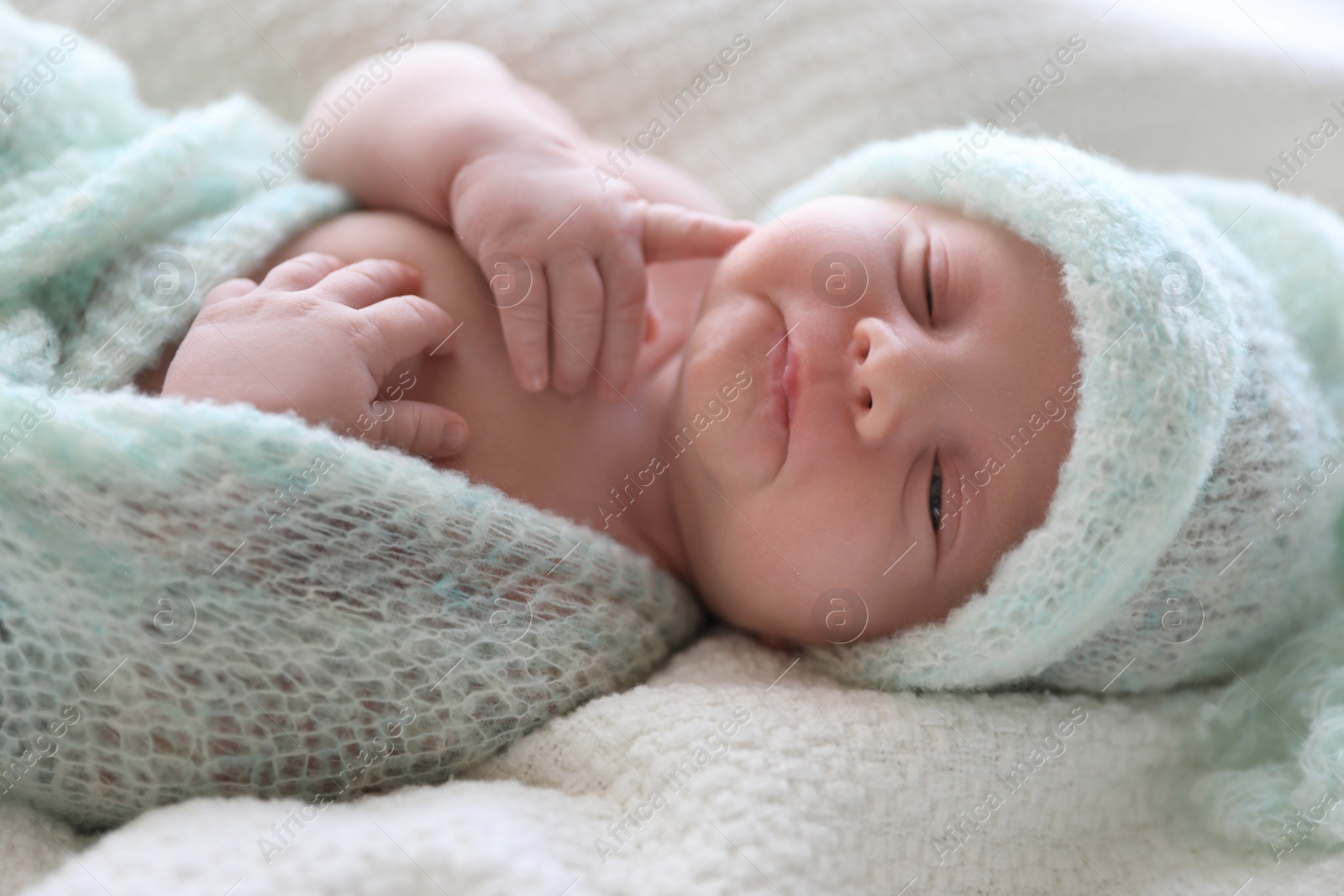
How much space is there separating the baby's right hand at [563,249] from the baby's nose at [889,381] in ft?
1.01

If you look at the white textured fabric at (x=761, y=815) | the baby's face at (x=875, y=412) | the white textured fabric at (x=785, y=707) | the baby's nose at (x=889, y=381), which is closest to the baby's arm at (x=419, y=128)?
the white textured fabric at (x=785, y=707)

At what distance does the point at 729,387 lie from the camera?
1.20m

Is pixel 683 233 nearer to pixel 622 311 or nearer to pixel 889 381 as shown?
pixel 622 311

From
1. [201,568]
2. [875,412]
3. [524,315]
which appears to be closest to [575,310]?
[524,315]

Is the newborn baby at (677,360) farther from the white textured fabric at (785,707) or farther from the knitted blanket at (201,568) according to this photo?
the white textured fabric at (785,707)

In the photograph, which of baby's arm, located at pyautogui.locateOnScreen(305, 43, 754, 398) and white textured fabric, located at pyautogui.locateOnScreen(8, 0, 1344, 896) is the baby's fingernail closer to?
baby's arm, located at pyautogui.locateOnScreen(305, 43, 754, 398)

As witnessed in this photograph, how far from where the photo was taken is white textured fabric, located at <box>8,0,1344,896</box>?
95 centimetres

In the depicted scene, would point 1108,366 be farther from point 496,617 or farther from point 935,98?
point 935,98

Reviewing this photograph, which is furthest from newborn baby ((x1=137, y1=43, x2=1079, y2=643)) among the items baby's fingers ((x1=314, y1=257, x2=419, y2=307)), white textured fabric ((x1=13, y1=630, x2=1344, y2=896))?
white textured fabric ((x1=13, y1=630, x2=1344, y2=896))

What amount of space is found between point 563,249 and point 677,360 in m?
0.26

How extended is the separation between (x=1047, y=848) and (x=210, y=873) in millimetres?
905

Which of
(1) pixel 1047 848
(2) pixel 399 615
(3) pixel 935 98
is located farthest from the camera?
(3) pixel 935 98

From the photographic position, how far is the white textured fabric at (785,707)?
946 millimetres

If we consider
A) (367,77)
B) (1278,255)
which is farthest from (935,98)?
(367,77)
